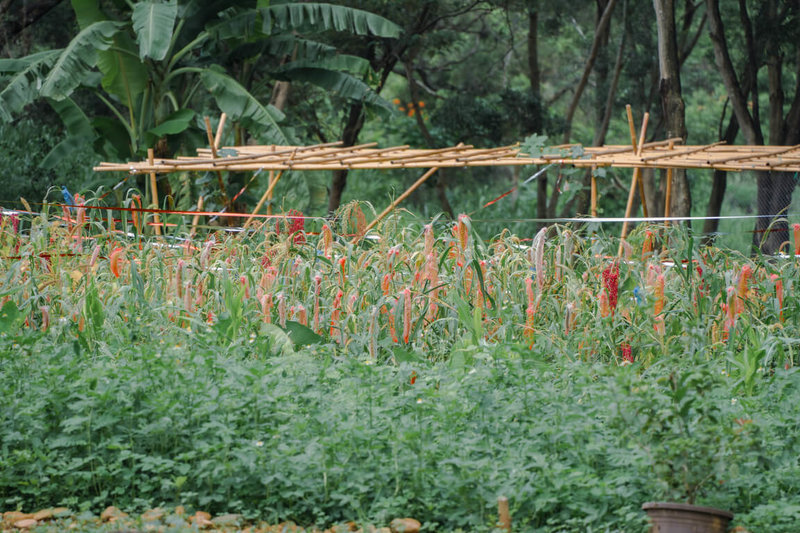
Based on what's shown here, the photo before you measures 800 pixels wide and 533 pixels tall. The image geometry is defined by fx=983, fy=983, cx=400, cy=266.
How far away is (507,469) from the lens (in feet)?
12.3

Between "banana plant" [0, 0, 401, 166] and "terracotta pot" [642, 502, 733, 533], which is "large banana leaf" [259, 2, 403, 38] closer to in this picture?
"banana plant" [0, 0, 401, 166]

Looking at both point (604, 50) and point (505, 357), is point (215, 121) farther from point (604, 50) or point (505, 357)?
point (505, 357)

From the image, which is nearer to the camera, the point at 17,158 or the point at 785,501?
the point at 785,501

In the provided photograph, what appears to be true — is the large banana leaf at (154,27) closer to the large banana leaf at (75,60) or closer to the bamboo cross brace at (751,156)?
the large banana leaf at (75,60)

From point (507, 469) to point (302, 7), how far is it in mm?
11579

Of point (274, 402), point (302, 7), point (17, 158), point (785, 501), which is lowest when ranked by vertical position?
point (785, 501)

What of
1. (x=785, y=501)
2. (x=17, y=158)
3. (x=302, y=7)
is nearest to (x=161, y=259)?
(x=785, y=501)

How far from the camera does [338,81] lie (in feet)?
49.3

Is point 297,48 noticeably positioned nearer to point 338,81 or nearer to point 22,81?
point 338,81

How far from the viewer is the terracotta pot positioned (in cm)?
332

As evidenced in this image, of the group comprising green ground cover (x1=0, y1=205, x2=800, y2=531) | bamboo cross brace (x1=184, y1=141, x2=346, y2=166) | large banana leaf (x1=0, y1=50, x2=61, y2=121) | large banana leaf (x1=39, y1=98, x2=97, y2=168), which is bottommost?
green ground cover (x1=0, y1=205, x2=800, y2=531)

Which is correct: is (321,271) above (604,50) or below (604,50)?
below

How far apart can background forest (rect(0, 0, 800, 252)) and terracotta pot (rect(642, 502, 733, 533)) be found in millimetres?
5339

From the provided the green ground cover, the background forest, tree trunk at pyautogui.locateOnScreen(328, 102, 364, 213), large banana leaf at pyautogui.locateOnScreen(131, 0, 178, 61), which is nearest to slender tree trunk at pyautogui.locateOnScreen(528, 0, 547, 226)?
the background forest
